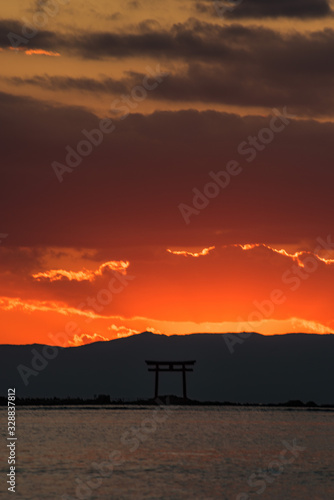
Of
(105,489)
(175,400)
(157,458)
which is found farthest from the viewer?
(175,400)

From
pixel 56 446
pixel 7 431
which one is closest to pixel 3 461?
pixel 56 446

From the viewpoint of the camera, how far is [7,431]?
7531 cm

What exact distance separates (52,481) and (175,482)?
5701mm

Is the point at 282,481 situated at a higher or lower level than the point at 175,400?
lower

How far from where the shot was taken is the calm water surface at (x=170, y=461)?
44094 mm

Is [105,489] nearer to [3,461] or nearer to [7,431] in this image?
[3,461]

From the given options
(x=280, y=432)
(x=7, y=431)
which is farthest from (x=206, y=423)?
(x=7, y=431)

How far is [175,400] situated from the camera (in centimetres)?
13050

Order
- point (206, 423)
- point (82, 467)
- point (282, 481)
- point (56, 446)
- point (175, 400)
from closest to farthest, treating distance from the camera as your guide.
Result: 1. point (282, 481)
2. point (82, 467)
3. point (56, 446)
4. point (206, 423)
5. point (175, 400)

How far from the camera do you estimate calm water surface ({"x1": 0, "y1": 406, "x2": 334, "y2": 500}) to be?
44.1 metres

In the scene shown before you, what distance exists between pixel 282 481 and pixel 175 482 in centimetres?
555

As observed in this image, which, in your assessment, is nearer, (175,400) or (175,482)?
(175,482)

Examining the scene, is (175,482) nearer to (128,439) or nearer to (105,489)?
(105,489)

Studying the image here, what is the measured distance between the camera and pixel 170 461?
5509cm
